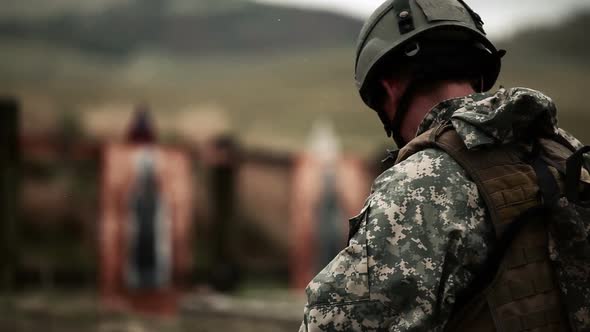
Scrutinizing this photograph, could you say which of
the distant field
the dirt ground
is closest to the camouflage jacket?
the dirt ground

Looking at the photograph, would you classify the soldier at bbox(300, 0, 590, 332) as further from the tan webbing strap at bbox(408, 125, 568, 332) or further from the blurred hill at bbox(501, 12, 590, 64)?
the blurred hill at bbox(501, 12, 590, 64)

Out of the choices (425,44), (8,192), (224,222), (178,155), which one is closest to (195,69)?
(178,155)

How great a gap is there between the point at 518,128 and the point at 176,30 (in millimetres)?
14551

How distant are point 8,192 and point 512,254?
6732 mm

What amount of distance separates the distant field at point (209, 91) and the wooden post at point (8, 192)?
4.76 meters

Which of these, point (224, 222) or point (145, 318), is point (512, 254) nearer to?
point (145, 318)

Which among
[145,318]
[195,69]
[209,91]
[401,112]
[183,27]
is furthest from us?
[183,27]

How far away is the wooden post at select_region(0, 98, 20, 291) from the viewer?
24.7 feet

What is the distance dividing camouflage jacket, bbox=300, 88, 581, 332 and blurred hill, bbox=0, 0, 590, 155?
11201mm

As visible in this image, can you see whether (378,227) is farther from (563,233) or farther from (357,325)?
(563,233)

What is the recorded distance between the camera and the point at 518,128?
5.77 ft

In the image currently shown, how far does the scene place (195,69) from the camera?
15344 mm

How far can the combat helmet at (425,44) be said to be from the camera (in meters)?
1.95

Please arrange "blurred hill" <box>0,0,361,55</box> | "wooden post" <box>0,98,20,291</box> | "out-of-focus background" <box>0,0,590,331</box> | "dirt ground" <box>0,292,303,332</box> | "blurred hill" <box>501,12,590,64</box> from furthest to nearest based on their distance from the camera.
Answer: "blurred hill" <box>501,12,590,64</box> → "blurred hill" <box>0,0,361,55</box> → "out-of-focus background" <box>0,0,590,331</box> → "wooden post" <box>0,98,20,291</box> → "dirt ground" <box>0,292,303,332</box>
